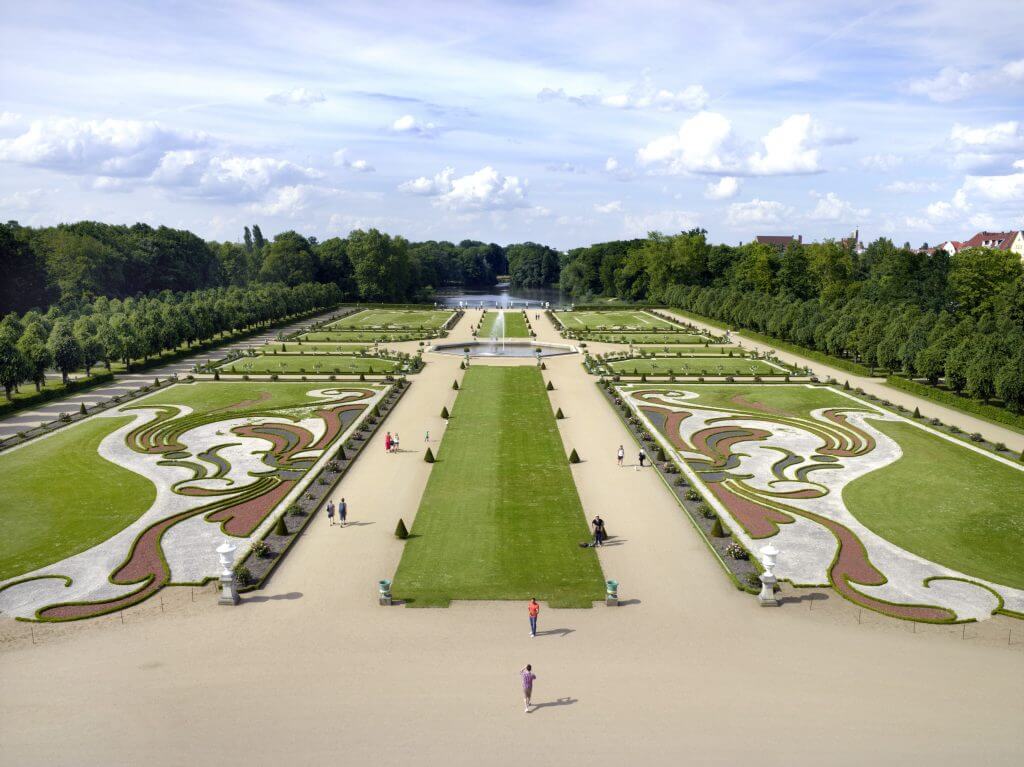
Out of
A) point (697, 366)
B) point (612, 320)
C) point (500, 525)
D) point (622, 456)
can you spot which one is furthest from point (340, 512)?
point (612, 320)

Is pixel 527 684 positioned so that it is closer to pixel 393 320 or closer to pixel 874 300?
pixel 874 300

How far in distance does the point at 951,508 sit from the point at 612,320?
86794 mm

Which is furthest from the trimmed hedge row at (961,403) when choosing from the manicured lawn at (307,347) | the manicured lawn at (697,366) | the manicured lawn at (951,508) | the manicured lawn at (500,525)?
the manicured lawn at (307,347)

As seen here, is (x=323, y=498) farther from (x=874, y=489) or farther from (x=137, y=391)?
(x=137, y=391)

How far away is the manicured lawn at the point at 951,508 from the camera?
27969 mm

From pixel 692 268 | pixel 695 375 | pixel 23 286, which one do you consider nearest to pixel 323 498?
pixel 695 375

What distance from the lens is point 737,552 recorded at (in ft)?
89.8

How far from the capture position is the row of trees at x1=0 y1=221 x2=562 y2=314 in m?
104

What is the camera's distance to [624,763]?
16484 millimetres

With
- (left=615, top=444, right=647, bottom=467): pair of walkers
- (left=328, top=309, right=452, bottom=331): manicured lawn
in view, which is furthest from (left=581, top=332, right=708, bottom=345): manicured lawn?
(left=615, top=444, right=647, bottom=467): pair of walkers

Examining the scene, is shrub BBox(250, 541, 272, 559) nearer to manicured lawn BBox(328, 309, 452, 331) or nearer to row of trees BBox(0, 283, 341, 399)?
row of trees BBox(0, 283, 341, 399)

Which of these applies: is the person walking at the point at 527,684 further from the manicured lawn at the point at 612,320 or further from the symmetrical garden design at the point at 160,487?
the manicured lawn at the point at 612,320

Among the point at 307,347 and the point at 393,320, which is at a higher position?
the point at 393,320

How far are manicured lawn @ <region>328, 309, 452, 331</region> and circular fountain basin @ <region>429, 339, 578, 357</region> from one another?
13.3 m
